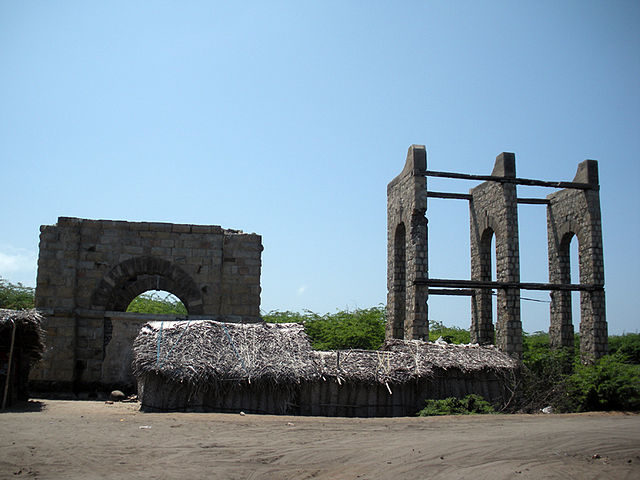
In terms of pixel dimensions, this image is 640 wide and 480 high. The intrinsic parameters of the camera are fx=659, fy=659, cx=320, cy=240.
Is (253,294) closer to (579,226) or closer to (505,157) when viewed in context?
(505,157)

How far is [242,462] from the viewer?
767cm

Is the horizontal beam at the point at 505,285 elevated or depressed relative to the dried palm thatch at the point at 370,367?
elevated

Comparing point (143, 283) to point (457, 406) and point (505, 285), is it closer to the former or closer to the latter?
point (457, 406)

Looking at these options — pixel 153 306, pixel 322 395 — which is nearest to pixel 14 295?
pixel 153 306

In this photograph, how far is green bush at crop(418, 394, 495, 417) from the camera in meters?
12.8

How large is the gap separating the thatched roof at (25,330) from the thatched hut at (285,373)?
1.85m

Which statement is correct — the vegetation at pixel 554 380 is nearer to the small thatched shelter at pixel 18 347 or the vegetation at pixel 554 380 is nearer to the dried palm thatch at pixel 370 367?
the dried palm thatch at pixel 370 367

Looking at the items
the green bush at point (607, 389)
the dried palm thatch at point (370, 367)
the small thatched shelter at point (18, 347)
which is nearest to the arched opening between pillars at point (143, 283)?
the small thatched shelter at point (18, 347)

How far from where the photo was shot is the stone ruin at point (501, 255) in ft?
57.8

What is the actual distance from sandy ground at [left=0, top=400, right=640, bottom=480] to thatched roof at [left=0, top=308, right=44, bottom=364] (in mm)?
1466

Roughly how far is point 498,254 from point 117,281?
10.5 meters

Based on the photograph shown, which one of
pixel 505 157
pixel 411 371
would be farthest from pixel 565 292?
pixel 411 371

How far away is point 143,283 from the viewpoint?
1686 centimetres

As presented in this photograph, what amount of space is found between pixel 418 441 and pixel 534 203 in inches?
544
